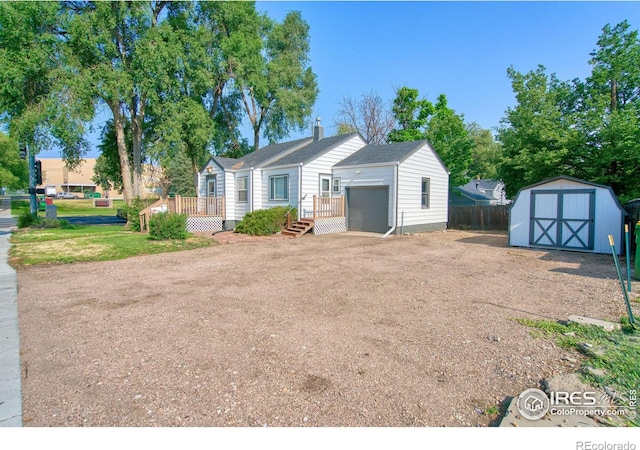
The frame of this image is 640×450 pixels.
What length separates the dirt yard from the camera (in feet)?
8.55

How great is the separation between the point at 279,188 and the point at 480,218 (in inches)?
502

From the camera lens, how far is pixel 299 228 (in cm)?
1493

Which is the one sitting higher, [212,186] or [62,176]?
[62,176]

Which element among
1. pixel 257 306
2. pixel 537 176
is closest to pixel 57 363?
pixel 257 306

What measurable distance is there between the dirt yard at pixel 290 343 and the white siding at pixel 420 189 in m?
7.90

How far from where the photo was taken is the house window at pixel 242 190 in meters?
18.4

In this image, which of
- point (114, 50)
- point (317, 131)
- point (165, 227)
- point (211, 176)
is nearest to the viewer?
point (165, 227)

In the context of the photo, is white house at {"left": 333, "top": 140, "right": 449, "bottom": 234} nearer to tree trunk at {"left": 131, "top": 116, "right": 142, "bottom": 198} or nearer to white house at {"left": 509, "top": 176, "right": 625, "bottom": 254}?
white house at {"left": 509, "top": 176, "right": 625, "bottom": 254}

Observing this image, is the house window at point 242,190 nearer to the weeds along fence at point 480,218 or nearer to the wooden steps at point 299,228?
the wooden steps at point 299,228

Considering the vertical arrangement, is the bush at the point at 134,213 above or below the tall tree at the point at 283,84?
below

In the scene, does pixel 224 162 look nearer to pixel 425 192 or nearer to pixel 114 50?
pixel 114 50

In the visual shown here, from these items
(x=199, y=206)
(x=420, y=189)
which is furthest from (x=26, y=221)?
(x=420, y=189)

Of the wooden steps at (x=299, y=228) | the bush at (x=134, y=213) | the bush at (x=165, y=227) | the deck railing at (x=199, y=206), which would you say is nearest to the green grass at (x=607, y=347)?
the wooden steps at (x=299, y=228)

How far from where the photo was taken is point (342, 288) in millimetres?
6152
